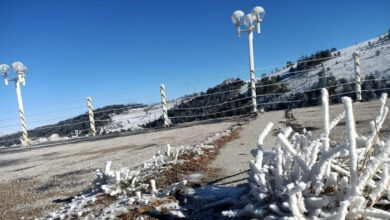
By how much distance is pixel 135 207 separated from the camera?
185 cm

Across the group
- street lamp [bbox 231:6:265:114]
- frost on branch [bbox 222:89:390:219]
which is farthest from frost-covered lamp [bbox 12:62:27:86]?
frost on branch [bbox 222:89:390:219]

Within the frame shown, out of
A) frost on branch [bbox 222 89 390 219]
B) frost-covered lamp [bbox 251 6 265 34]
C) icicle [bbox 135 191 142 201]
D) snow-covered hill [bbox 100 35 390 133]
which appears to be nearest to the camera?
frost on branch [bbox 222 89 390 219]

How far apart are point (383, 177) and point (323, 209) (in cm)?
26

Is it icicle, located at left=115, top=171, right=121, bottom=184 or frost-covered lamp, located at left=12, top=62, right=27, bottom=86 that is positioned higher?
frost-covered lamp, located at left=12, top=62, right=27, bottom=86

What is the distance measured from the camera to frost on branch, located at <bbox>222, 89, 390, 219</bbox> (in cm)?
107

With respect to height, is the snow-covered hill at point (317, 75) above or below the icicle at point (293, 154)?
above

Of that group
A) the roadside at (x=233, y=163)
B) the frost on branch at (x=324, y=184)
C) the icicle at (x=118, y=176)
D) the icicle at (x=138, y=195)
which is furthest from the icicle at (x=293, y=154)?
the icicle at (x=118, y=176)

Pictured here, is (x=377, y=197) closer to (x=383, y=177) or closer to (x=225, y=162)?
(x=383, y=177)

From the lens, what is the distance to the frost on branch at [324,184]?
1.07 meters

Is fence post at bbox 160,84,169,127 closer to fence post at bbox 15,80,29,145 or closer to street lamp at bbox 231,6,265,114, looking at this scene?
street lamp at bbox 231,6,265,114

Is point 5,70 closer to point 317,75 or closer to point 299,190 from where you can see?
point 299,190

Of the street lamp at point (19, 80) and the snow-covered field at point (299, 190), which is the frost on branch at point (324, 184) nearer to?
the snow-covered field at point (299, 190)

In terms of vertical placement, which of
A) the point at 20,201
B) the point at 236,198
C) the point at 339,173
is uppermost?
the point at 339,173

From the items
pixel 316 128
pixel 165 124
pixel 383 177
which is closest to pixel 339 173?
pixel 383 177
